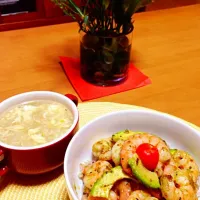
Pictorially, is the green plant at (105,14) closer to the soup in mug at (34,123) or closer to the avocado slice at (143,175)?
the soup in mug at (34,123)

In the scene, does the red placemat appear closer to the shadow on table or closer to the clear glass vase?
the clear glass vase

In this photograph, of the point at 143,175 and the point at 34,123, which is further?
the point at 34,123

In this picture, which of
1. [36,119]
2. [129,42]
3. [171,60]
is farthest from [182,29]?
[36,119]

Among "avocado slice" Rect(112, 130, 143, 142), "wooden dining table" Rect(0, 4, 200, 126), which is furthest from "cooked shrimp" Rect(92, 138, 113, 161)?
"wooden dining table" Rect(0, 4, 200, 126)

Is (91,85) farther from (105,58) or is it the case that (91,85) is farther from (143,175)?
(143,175)

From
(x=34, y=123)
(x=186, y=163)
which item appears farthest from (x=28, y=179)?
(x=186, y=163)

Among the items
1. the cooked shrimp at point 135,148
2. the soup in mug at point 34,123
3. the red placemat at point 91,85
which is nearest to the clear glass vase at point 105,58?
the red placemat at point 91,85

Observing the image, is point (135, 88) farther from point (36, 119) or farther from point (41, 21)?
point (41, 21)
